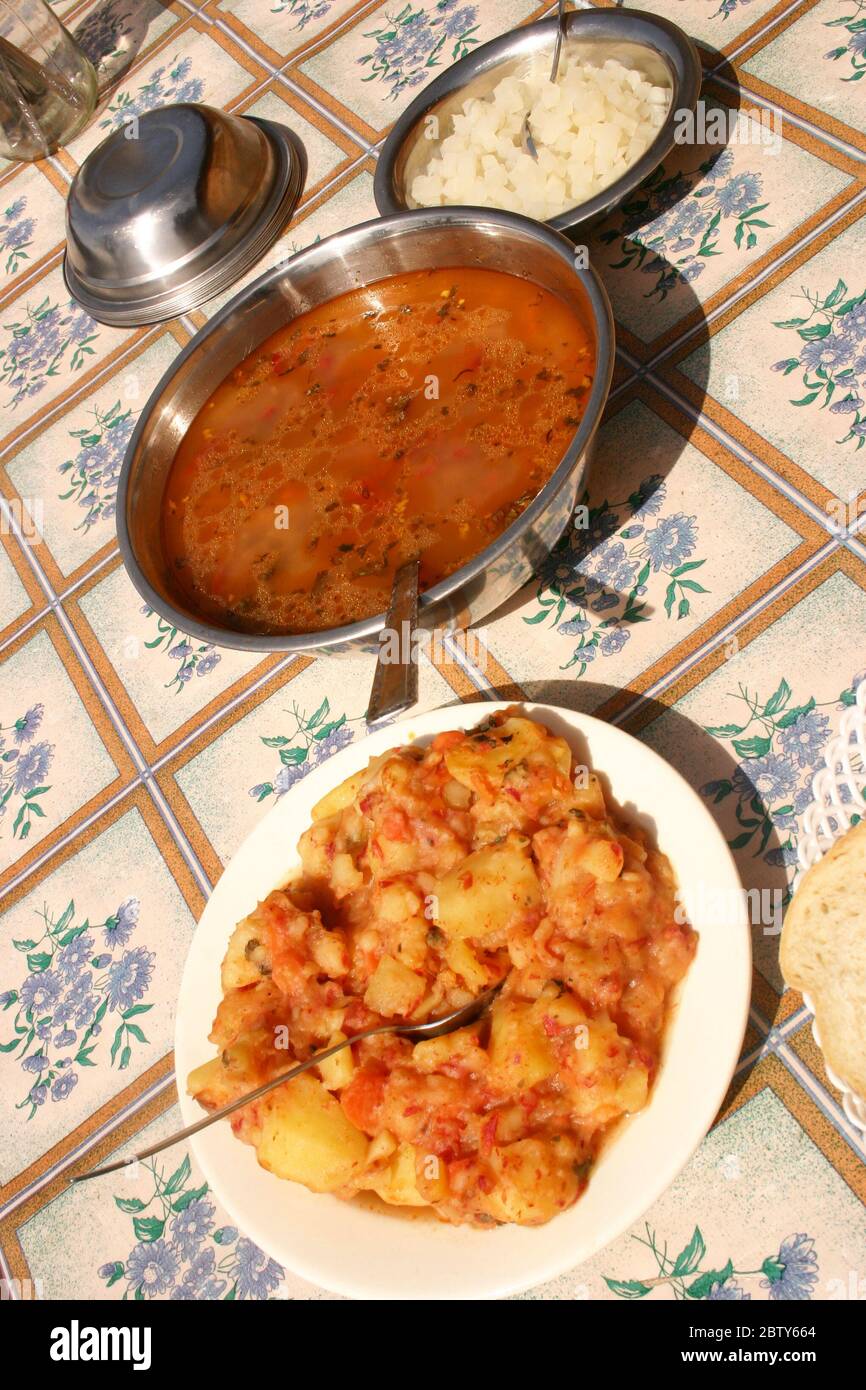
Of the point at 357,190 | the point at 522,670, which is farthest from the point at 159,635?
the point at 357,190

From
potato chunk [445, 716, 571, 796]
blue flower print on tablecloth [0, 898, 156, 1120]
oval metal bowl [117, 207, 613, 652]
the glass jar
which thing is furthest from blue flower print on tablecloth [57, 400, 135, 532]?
potato chunk [445, 716, 571, 796]

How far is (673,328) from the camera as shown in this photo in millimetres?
2613

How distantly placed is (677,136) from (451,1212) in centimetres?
256

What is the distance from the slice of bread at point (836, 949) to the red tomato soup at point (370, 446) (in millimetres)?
1024

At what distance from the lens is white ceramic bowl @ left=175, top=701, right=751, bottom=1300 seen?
156 cm

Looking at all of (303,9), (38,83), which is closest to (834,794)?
(303,9)

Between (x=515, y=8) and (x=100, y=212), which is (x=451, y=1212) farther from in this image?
(x=515, y=8)

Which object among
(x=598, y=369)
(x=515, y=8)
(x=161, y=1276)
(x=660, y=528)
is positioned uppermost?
(x=515, y=8)

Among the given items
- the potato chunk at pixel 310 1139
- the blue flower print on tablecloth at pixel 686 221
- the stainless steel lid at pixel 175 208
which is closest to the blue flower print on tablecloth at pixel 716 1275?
the potato chunk at pixel 310 1139

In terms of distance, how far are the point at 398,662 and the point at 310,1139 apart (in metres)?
0.84

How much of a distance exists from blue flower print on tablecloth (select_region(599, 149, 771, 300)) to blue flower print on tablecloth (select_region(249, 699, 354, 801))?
1384mm

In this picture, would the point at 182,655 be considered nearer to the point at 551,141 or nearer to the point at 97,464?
the point at 97,464

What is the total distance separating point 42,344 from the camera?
3932mm

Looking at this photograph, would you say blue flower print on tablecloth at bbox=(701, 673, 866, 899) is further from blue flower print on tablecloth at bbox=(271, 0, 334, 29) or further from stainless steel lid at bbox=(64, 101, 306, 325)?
blue flower print on tablecloth at bbox=(271, 0, 334, 29)
